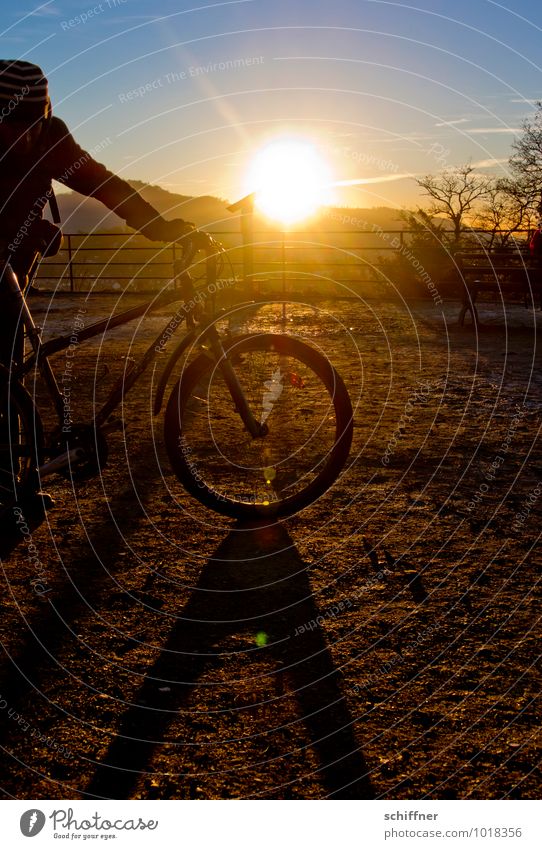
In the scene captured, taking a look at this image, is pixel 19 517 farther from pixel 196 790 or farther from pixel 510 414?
pixel 510 414

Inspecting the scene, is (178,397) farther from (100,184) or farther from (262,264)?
(262,264)

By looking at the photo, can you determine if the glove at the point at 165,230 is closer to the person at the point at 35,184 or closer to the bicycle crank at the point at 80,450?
the person at the point at 35,184

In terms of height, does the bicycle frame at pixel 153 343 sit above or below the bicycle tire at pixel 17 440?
above

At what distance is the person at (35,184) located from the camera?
4023 mm

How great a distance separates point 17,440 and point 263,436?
4.13 feet

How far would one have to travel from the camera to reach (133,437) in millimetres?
6219

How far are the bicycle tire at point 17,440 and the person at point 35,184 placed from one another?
0.17m

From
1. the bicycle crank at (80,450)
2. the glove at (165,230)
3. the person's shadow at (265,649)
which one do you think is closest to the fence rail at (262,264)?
the glove at (165,230)

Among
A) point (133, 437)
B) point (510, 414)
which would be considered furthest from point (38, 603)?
point (510, 414)

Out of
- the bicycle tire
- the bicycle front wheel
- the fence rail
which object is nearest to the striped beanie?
the fence rail

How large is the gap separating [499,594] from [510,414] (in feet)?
11.5

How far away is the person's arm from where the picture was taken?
414 centimetres

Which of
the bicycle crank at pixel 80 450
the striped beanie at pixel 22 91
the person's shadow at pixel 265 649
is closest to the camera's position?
the person's shadow at pixel 265 649

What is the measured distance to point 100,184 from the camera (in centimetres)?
418
